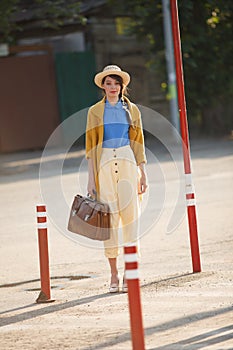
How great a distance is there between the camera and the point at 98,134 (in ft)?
29.4

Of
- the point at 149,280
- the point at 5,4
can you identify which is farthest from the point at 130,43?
the point at 149,280

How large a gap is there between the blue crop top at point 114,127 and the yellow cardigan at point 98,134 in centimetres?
5

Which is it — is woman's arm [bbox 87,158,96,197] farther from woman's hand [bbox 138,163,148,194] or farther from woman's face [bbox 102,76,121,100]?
woman's face [bbox 102,76,121,100]

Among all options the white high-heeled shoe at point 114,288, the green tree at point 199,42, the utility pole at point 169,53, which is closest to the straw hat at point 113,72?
the white high-heeled shoe at point 114,288

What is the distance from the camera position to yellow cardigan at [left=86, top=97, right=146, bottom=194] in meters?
8.94

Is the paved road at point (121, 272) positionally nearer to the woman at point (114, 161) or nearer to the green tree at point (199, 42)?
the woman at point (114, 161)

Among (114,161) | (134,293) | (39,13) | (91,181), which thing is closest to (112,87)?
(114,161)

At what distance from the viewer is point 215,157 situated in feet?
74.1

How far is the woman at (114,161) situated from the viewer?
29.3 feet

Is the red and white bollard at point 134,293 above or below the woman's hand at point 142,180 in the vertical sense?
below

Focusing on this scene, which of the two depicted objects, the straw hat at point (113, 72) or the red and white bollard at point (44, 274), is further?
the straw hat at point (113, 72)

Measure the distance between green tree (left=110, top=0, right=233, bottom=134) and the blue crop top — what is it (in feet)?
61.1

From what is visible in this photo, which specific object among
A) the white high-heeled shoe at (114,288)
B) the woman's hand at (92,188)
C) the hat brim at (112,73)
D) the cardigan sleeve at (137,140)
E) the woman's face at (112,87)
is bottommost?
the white high-heeled shoe at (114,288)

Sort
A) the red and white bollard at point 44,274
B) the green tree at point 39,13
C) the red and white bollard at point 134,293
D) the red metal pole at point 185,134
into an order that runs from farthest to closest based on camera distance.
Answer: the green tree at point 39,13, the red metal pole at point 185,134, the red and white bollard at point 44,274, the red and white bollard at point 134,293
